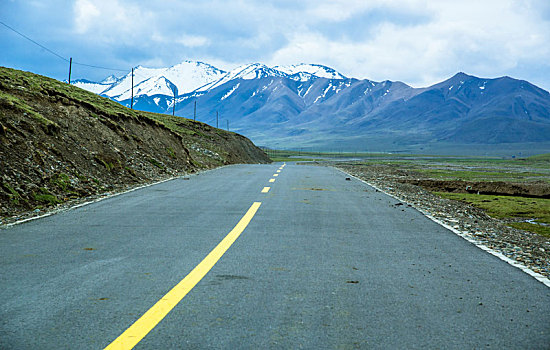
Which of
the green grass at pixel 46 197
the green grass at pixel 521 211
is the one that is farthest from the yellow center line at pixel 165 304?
the green grass at pixel 521 211

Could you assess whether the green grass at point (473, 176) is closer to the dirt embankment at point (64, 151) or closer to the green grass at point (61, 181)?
the dirt embankment at point (64, 151)

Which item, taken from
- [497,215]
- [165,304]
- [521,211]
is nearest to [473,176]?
[521,211]

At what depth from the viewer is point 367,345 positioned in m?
3.43

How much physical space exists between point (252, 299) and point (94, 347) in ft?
5.05

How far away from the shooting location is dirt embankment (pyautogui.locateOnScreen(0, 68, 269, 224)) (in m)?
11.4

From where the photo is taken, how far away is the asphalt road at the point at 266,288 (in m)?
3.57

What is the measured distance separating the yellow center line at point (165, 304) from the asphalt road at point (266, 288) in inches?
2.7

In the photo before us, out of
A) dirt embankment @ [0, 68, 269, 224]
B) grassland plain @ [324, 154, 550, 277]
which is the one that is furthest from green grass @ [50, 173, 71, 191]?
grassland plain @ [324, 154, 550, 277]

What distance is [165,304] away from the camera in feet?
13.7

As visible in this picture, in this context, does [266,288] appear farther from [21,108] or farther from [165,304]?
[21,108]

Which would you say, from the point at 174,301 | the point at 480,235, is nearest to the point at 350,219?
the point at 480,235

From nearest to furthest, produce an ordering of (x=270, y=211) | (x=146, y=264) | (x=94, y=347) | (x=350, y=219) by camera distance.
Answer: (x=94, y=347) → (x=146, y=264) → (x=350, y=219) → (x=270, y=211)

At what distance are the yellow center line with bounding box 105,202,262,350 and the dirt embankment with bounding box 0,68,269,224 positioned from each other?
5.45 meters

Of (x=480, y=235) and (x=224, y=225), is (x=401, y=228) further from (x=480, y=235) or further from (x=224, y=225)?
(x=224, y=225)
